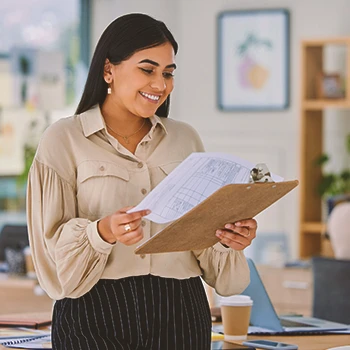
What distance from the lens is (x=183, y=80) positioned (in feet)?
22.5

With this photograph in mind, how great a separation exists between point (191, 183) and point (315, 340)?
0.67 m

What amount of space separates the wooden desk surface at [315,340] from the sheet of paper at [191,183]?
20.6 inches

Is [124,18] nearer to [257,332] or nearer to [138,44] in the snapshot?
[138,44]

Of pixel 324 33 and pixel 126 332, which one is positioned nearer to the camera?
pixel 126 332

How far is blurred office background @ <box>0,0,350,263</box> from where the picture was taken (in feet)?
20.6

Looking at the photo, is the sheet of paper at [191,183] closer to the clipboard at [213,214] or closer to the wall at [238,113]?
the clipboard at [213,214]

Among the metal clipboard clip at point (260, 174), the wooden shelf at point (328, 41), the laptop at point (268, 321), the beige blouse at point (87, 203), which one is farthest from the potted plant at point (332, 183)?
the metal clipboard clip at point (260, 174)

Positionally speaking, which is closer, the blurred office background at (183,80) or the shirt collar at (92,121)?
the shirt collar at (92,121)

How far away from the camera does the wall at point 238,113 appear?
6.46m

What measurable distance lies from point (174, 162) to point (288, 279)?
2.50m

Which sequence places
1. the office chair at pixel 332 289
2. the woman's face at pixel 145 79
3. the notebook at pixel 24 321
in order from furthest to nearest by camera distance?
the office chair at pixel 332 289
the notebook at pixel 24 321
the woman's face at pixel 145 79

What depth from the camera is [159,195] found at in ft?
5.99

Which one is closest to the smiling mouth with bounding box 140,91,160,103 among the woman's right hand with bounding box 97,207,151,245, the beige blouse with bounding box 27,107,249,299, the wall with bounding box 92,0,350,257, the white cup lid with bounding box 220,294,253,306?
the beige blouse with bounding box 27,107,249,299

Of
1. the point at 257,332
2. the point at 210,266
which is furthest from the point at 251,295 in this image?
the point at 210,266
